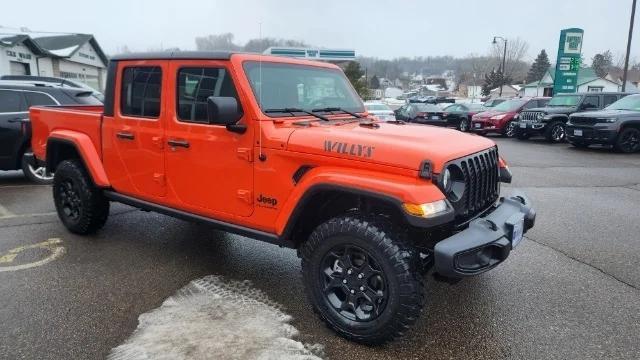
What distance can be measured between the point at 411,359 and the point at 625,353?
138cm

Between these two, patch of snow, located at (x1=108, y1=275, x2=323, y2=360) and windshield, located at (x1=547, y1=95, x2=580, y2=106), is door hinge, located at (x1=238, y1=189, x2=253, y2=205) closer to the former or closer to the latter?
patch of snow, located at (x1=108, y1=275, x2=323, y2=360)

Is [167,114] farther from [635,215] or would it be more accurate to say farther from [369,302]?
[635,215]

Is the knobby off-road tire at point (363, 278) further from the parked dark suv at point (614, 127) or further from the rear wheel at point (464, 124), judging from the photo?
the rear wheel at point (464, 124)

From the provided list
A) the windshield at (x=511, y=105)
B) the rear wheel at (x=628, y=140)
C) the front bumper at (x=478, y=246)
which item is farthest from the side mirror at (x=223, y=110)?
the windshield at (x=511, y=105)

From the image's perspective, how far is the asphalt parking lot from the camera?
3078 millimetres

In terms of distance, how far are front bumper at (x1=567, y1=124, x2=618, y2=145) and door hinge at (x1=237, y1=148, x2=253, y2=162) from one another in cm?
1226

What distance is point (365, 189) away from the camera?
2875 mm

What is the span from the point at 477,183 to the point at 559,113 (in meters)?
14.3

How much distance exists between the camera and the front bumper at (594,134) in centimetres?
1255

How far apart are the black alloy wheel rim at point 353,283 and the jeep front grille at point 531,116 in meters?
14.9

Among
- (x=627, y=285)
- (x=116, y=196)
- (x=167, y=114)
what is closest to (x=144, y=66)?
(x=167, y=114)

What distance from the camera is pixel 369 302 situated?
9.98 feet

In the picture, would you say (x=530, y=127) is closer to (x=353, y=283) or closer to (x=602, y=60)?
(x=353, y=283)

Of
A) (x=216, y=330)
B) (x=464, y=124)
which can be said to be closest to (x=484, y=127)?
(x=464, y=124)
